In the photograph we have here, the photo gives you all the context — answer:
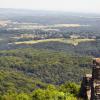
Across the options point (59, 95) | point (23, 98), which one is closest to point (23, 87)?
point (23, 98)

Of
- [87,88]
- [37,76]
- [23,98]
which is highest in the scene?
[87,88]

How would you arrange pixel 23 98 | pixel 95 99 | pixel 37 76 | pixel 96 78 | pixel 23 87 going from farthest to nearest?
pixel 37 76, pixel 23 87, pixel 23 98, pixel 96 78, pixel 95 99

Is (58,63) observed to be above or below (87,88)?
below

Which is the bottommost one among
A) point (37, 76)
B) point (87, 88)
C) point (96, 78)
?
point (37, 76)

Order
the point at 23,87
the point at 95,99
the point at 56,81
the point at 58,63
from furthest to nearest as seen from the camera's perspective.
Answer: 1. the point at 58,63
2. the point at 56,81
3. the point at 23,87
4. the point at 95,99

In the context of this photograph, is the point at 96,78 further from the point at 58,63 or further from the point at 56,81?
the point at 58,63

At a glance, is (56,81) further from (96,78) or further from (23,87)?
(96,78)

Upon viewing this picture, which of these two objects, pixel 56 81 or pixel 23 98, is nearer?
pixel 23 98

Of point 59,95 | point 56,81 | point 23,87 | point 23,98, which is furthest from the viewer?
point 56,81

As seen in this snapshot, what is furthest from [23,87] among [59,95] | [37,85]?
[59,95]
